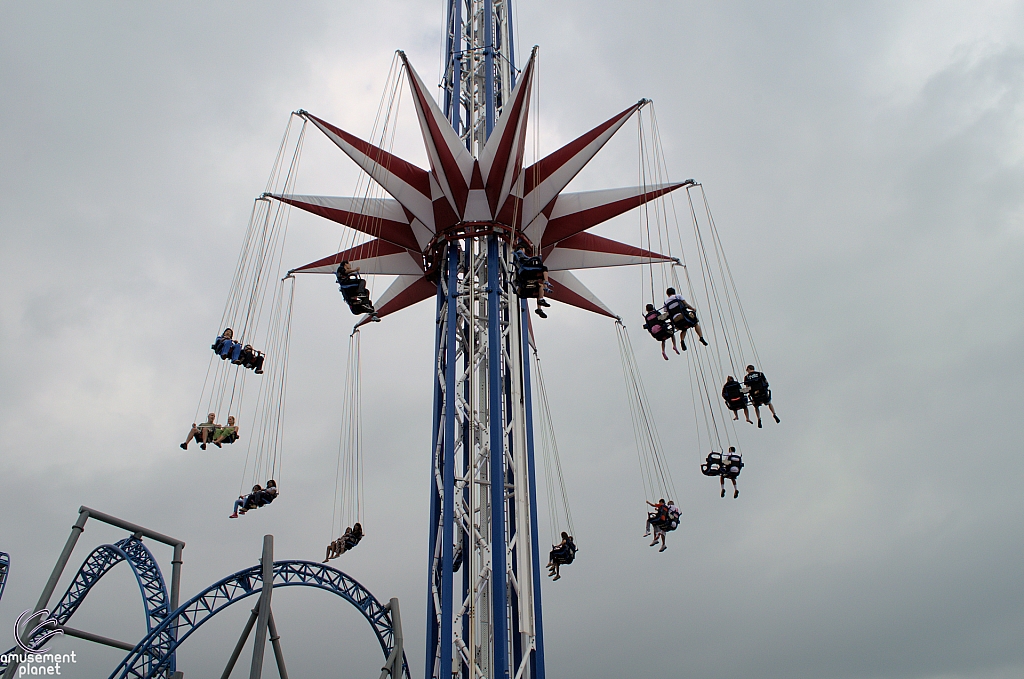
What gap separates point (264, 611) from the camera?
1748 centimetres

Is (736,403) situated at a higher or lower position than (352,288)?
lower

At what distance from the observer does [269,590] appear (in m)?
18.0

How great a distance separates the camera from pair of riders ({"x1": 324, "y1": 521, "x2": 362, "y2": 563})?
55.7 feet

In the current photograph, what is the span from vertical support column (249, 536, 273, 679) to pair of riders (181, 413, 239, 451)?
489 centimetres

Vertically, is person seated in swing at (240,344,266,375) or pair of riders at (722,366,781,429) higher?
person seated in swing at (240,344,266,375)

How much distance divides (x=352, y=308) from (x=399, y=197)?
3.03m

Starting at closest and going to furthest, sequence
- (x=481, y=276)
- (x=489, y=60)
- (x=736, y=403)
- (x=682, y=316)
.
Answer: (x=682, y=316) → (x=736, y=403) → (x=481, y=276) → (x=489, y=60)

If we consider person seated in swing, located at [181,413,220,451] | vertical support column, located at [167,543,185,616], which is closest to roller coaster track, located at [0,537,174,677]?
vertical support column, located at [167,543,185,616]

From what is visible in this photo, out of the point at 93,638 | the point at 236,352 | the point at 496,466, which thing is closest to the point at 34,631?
the point at 93,638

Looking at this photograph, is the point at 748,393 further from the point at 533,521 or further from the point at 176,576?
the point at 176,576

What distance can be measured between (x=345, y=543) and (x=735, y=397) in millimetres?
8198

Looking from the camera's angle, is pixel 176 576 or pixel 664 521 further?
pixel 176 576

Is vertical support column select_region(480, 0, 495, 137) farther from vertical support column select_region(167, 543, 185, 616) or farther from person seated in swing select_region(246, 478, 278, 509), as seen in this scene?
vertical support column select_region(167, 543, 185, 616)

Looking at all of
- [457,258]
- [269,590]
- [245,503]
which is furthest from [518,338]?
[269,590]
